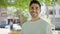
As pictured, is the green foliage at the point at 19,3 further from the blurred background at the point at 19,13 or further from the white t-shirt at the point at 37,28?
the white t-shirt at the point at 37,28

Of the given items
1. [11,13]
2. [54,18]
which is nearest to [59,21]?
[54,18]

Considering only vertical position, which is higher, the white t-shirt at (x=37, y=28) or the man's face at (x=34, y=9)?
the man's face at (x=34, y=9)

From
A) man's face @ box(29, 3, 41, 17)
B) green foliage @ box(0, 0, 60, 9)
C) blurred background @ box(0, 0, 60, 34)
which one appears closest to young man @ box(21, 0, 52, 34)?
man's face @ box(29, 3, 41, 17)

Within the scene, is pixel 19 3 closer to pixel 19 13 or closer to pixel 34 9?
pixel 19 13

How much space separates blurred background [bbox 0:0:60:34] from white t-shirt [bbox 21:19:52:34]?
189cm

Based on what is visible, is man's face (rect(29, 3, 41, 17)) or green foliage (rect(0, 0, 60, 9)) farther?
green foliage (rect(0, 0, 60, 9))

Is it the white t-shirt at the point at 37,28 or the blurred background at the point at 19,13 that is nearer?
the white t-shirt at the point at 37,28

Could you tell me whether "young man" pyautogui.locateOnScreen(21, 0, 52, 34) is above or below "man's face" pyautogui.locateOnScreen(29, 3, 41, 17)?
below

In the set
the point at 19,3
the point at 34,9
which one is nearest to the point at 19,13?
the point at 19,3

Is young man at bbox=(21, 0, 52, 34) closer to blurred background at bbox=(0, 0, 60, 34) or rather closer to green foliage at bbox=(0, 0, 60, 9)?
blurred background at bbox=(0, 0, 60, 34)

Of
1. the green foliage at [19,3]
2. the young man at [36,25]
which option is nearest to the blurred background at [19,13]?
the green foliage at [19,3]

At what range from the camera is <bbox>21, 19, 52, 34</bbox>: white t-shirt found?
3.33 feet

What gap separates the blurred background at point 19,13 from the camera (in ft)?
9.91

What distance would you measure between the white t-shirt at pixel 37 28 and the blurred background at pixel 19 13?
1887mm
